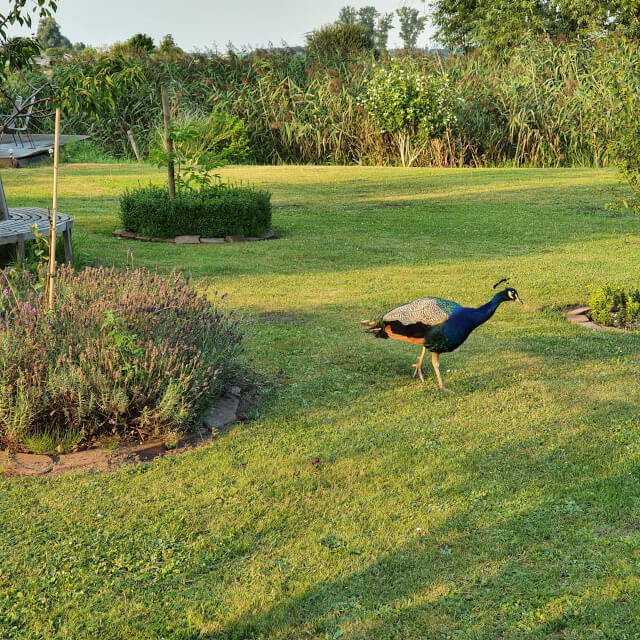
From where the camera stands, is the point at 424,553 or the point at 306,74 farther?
the point at 306,74

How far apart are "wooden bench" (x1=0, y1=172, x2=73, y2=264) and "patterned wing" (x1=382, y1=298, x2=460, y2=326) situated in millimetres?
4170

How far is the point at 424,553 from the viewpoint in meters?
3.42

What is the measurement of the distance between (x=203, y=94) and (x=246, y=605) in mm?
22767

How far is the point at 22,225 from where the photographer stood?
793 cm

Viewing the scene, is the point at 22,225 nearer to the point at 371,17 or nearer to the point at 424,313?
the point at 424,313

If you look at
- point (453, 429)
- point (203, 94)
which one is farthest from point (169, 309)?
point (203, 94)

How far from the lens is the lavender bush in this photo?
14.4 ft

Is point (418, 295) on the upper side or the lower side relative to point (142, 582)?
upper

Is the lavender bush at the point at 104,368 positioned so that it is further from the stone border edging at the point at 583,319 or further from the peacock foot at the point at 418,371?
the stone border edging at the point at 583,319

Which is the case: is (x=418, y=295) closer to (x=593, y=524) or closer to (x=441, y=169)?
(x=593, y=524)

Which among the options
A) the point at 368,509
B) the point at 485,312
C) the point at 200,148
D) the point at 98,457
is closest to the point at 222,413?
the point at 98,457

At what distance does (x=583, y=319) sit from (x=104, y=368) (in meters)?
4.85

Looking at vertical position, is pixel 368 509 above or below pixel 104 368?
below

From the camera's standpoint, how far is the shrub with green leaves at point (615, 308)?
705 centimetres
